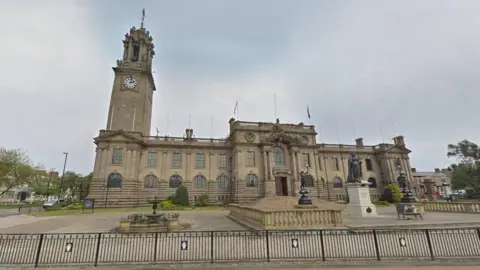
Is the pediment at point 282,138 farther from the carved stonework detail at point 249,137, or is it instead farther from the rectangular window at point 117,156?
the rectangular window at point 117,156

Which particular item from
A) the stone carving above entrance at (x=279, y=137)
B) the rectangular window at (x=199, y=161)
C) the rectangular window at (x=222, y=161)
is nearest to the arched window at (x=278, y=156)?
the stone carving above entrance at (x=279, y=137)

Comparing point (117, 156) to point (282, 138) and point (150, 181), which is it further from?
point (282, 138)

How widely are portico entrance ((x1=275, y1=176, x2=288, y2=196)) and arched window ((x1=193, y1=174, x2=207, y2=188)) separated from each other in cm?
1233

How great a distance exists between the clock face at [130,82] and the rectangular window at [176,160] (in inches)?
587

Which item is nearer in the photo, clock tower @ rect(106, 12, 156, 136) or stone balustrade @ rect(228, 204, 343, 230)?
stone balustrade @ rect(228, 204, 343, 230)

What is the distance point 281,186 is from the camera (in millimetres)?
38750

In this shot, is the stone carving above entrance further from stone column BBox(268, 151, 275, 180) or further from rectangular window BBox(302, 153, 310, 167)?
rectangular window BBox(302, 153, 310, 167)

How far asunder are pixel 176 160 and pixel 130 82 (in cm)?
1677

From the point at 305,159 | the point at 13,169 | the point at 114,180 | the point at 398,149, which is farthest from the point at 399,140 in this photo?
the point at 13,169

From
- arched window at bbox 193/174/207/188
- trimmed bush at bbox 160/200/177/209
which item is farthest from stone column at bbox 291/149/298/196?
trimmed bush at bbox 160/200/177/209

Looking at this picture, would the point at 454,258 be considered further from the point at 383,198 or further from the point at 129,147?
the point at 383,198

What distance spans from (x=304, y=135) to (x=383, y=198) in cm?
1868

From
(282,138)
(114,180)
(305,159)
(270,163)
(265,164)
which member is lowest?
(114,180)

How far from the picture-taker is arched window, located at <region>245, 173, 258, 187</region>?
37781 millimetres
